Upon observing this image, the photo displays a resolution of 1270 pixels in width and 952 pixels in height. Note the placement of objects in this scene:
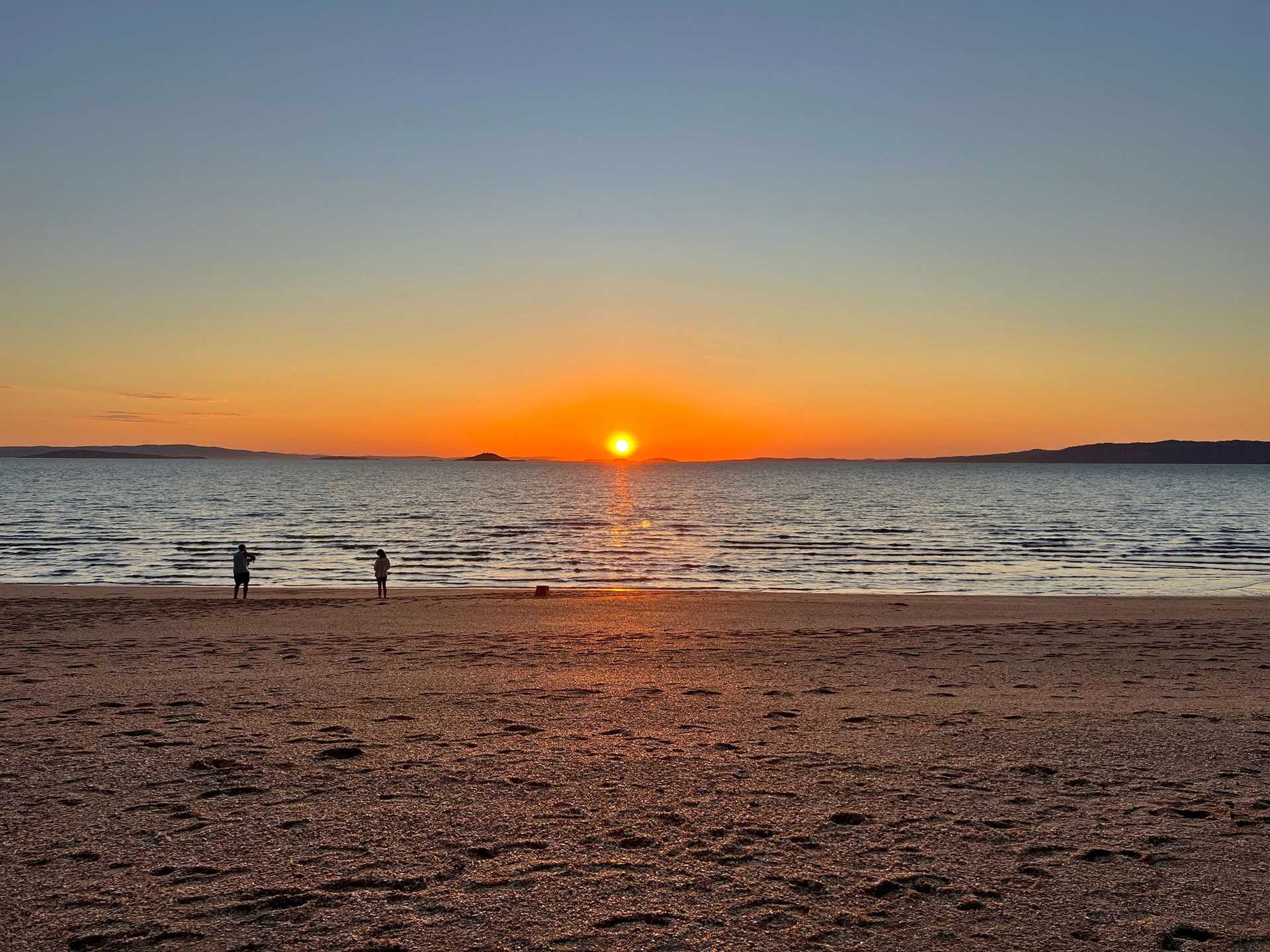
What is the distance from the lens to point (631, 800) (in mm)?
7730

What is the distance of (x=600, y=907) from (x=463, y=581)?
29.9 meters

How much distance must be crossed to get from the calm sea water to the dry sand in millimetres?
20370

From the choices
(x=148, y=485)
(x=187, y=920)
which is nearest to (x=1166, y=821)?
(x=187, y=920)

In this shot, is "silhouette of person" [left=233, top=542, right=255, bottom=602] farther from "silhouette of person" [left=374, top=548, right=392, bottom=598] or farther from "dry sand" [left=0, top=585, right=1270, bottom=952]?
"dry sand" [left=0, top=585, right=1270, bottom=952]

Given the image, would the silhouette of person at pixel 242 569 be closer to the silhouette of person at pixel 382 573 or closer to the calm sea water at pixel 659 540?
the silhouette of person at pixel 382 573

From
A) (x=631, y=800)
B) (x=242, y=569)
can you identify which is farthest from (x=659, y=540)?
(x=631, y=800)

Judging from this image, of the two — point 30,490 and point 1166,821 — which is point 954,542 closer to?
point 1166,821

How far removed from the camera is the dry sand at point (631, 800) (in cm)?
561

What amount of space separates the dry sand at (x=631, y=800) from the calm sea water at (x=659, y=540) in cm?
2037

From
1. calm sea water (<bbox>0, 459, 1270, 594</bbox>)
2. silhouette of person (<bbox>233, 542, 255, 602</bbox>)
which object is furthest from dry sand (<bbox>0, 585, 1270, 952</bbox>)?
calm sea water (<bbox>0, 459, 1270, 594</bbox>)

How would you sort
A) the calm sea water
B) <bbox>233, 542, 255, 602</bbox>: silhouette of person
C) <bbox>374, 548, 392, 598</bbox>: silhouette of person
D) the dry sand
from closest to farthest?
the dry sand
<bbox>233, 542, 255, 602</bbox>: silhouette of person
<bbox>374, 548, 392, 598</bbox>: silhouette of person
the calm sea water

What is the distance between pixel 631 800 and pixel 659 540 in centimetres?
4818

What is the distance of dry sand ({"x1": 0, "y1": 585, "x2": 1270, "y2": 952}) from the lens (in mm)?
5605

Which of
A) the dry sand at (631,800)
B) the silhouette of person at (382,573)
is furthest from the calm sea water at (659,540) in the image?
the dry sand at (631,800)
